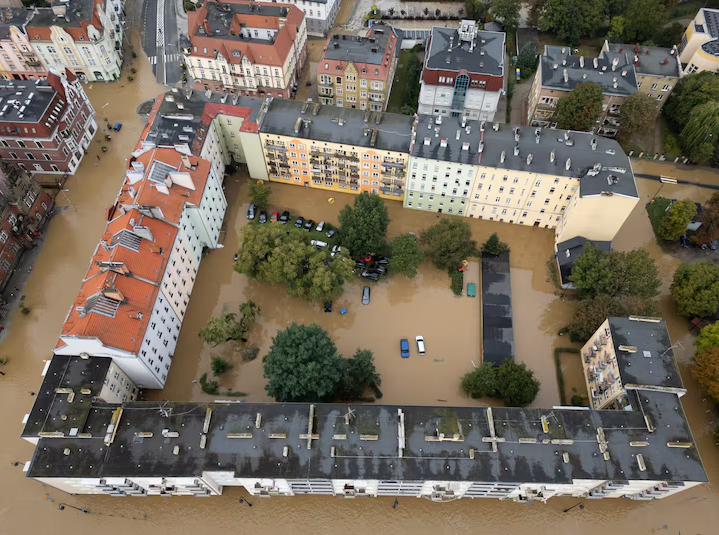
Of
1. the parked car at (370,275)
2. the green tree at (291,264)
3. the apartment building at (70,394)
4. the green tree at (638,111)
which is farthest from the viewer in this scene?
the green tree at (638,111)

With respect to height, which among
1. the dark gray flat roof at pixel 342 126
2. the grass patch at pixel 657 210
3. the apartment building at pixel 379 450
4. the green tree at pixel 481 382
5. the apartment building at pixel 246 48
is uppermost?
the apartment building at pixel 246 48

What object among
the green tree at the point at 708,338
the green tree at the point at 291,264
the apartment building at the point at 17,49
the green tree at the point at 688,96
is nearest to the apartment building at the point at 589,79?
the green tree at the point at 688,96

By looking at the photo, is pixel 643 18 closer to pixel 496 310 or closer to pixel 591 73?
pixel 591 73

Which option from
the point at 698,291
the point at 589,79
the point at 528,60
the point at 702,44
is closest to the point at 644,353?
the point at 698,291

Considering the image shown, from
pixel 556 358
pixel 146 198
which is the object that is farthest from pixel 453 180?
pixel 146 198

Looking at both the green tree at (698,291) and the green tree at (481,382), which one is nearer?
the green tree at (481,382)

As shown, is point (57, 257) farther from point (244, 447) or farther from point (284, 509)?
point (284, 509)

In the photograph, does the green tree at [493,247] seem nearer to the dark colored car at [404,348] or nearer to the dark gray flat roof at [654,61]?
the dark colored car at [404,348]

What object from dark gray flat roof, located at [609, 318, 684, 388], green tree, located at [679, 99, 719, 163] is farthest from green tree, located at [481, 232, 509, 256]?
green tree, located at [679, 99, 719, 163]
